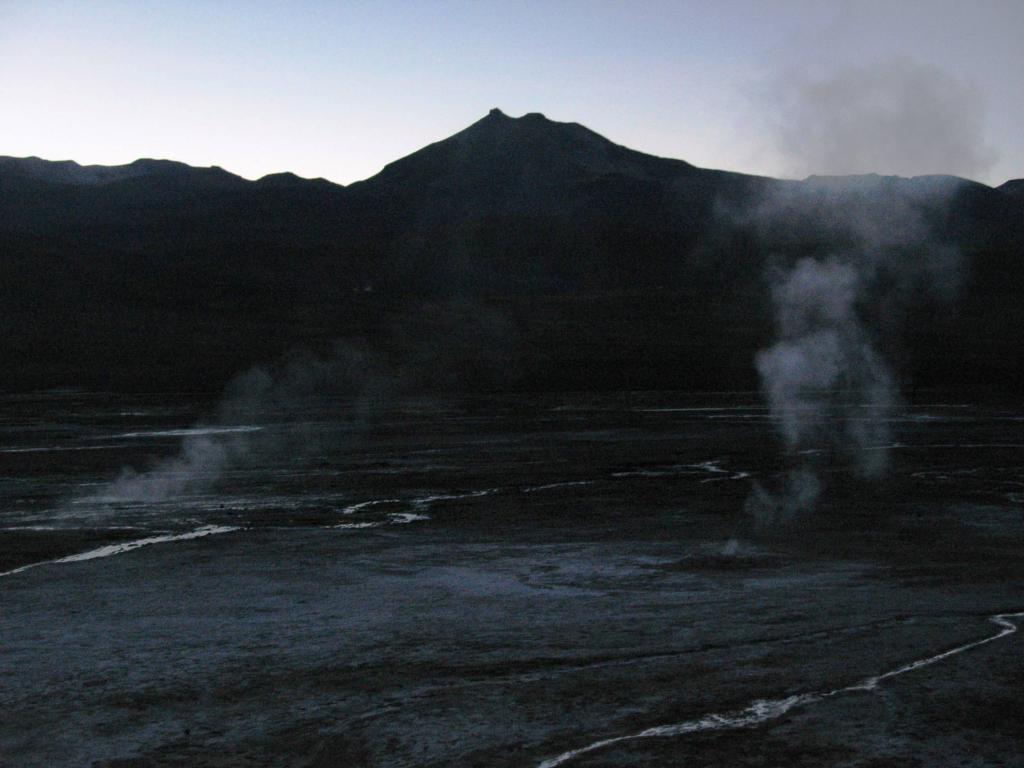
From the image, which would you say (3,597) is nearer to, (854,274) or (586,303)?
(586,303)

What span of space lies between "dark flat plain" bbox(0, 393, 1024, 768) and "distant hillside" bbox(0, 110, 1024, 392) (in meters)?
33.0

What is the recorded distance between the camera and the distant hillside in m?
59.6

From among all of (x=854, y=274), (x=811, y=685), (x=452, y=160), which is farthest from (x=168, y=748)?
(x=452, y=160)

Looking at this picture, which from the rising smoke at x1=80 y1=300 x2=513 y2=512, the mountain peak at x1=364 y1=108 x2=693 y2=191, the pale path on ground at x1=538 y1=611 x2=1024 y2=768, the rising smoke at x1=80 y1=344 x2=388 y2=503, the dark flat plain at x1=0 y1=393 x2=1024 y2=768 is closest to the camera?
the pale path on ground at x1=538 y1=611 x2=1024 y2=768

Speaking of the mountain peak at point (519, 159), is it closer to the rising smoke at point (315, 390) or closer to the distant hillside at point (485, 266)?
the distant hillside at point (485, 266)

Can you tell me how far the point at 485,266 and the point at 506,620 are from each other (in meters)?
105

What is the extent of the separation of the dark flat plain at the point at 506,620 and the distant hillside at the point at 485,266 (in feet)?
108

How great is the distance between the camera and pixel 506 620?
37.6 feet

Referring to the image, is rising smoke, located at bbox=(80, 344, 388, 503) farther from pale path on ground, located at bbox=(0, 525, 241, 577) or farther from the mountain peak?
the mountain peak

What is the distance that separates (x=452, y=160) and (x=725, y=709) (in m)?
153

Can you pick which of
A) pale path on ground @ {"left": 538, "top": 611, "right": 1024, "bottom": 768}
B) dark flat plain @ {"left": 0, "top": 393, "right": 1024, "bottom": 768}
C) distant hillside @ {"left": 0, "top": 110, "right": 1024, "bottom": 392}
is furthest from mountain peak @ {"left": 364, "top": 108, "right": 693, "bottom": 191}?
pale path on ground @ {"left": 538, "top": 611, "right": 1024, "bottom": 768}

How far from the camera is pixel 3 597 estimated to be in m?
12.8

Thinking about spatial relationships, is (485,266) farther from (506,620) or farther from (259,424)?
(506,620)

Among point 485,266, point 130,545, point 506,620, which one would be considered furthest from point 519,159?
point 506,620
